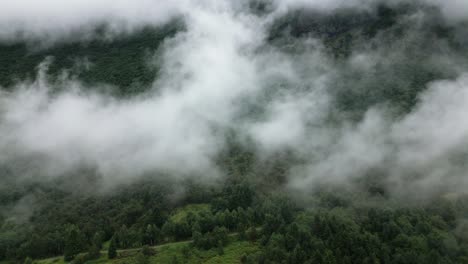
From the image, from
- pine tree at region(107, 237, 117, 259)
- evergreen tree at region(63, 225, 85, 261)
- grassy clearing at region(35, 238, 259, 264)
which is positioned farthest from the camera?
evergreen tree at region(63, 225, 85, 261)

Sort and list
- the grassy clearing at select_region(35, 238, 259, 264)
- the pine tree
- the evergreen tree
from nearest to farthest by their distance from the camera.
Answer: the grassy clearing at select_region(35, 238, 259, 264) < the pine tree < the evergreen tree

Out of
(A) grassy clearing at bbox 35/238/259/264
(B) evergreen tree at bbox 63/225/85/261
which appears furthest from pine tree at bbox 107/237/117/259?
(B) evergreen tree at bbox 63/225/85/261

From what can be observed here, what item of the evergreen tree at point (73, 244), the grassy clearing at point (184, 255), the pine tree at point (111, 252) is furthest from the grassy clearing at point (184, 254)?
the evergreen tree at point (73, 244)

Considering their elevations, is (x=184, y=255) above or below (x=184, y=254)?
below

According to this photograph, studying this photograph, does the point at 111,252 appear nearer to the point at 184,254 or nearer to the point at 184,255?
the point at 184,254

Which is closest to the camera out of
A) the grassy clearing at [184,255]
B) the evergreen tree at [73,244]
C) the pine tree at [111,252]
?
the grassy clearing at [184,255]

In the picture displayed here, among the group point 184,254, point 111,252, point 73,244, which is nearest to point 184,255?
point 184,254

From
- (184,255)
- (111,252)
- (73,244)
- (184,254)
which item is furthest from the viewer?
(73,244)

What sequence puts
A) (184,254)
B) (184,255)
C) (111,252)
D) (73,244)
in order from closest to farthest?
(184,255)
(184,254)
(111,252)
(73,244)

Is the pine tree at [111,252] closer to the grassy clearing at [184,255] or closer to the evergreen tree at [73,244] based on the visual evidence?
the grassy clearing at [184,255]

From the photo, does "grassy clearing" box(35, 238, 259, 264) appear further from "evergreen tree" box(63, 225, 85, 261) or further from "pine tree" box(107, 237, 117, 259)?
"evergreen tree" box(63, 225, 85, 261)

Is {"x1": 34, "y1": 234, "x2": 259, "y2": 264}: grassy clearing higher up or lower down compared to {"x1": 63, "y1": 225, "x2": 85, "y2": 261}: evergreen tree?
lower down

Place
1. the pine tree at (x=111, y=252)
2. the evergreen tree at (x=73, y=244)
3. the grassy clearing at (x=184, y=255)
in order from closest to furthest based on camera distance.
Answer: the grassy clearing at (x=184, y=255) < the pine tree at (x=111, y=252) < the evergreen tree at (x=73, y=244)

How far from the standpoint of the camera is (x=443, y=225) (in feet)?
627
